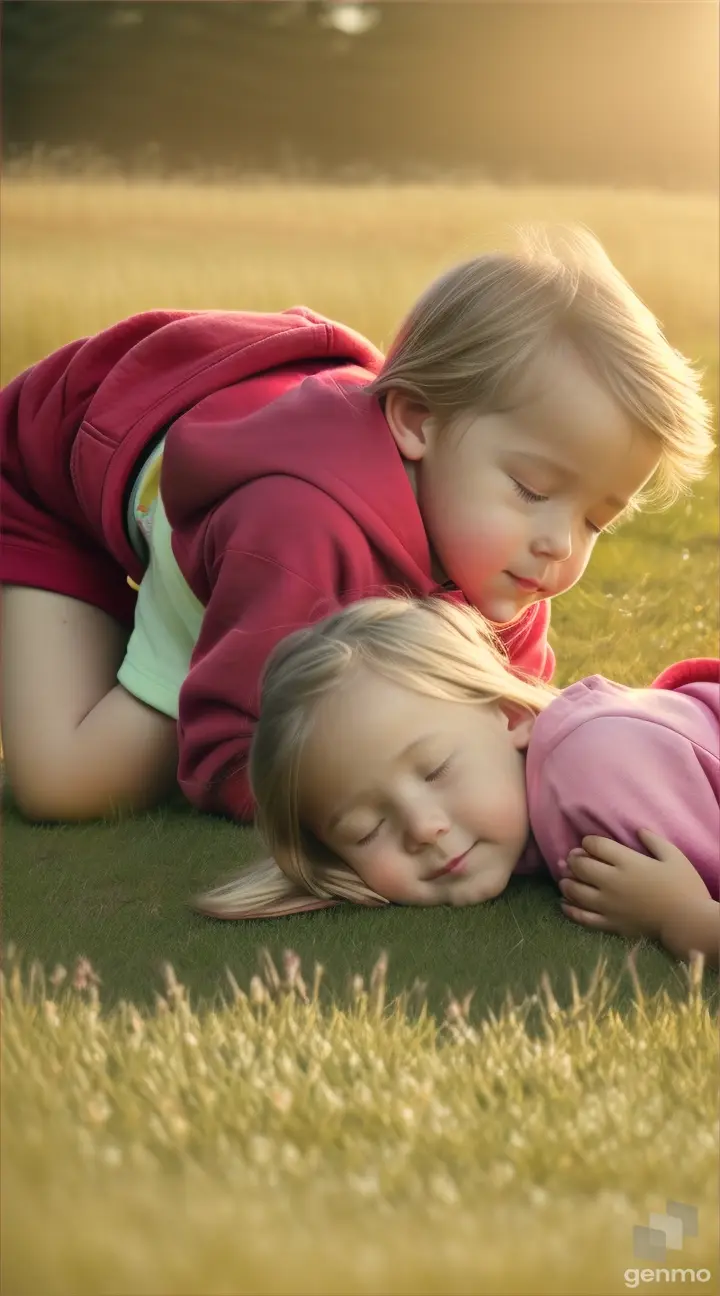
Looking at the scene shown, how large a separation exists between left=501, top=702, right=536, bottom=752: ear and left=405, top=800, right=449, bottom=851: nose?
0.27m

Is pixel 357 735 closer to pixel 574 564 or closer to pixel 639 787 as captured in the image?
pixel 639 787

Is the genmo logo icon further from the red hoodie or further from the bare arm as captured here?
the red hoodie

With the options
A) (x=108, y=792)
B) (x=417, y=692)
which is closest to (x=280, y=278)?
(x=108, y=792)

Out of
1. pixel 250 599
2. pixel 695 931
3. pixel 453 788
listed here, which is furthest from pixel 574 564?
pixel 695 931

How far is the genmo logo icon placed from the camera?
1.88 meters

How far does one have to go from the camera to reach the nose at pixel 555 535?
340cm

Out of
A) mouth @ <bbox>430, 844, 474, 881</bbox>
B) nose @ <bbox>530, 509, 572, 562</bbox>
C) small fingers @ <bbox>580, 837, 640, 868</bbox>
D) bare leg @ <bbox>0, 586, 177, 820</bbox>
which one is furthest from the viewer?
bare leg @ <bbox>0, 586, 177, 820</bbox>

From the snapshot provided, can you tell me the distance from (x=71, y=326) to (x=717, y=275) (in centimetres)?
355

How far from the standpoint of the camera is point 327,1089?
2.14 m

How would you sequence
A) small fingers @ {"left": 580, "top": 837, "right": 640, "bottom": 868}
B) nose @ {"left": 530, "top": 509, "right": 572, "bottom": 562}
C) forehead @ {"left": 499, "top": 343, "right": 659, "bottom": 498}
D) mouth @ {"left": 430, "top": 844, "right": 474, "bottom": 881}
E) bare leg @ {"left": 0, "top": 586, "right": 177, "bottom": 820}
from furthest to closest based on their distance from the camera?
1. bare leg @ {"left": 0, "top": 586, "right": 177, "bottom": 820}
2. nose @ {"left": 530, "top": 509, "right": 572, "bottom": 562}
3. forehead @ {"left": 499, "top": 343, "right": 659, "bottom": 498}
4. mouth @ {"left": 430, "top": 844, "right": 474, "bottom": 881}
5. small fingers @ {"left": 580, "top": 837, "right": 640, "bottom": 868}

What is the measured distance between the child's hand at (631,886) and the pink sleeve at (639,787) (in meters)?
0.04

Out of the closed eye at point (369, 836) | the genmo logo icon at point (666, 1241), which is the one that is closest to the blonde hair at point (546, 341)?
the closed eye at point (369, 836)

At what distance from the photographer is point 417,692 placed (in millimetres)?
2900

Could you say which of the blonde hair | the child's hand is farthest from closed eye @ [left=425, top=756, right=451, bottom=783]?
the blonde hair
